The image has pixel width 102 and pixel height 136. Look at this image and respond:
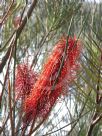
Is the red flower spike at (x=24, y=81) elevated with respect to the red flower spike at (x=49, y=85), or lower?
elevated

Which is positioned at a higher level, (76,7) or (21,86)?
(76,7)

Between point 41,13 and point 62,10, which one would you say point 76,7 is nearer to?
point 62,10

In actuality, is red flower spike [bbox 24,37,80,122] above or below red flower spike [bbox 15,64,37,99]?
below

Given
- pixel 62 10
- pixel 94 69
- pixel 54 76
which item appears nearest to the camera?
pixel 94 69

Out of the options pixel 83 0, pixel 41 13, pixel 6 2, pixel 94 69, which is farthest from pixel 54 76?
pixel 6 2
